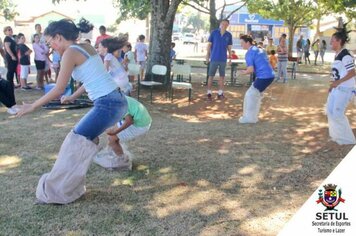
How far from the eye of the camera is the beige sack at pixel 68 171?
13.2 feet

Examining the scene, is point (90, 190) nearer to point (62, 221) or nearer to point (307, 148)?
point (62, 221)

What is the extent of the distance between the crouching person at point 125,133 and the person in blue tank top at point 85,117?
0.68 m

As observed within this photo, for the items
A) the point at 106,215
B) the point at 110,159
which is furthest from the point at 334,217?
the point at 110,159

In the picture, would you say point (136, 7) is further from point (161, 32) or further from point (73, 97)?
point (73, 97)

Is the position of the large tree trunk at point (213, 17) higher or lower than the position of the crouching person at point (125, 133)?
higher

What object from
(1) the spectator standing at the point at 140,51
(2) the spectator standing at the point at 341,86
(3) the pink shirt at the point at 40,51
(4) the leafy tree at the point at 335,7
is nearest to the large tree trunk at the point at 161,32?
(1) the spectator standing at the point at 140,51

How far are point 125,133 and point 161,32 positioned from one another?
7216 millimetres

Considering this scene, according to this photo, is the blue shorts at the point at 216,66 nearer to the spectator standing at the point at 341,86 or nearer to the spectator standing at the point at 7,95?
the spectator standing at the point at 341,86

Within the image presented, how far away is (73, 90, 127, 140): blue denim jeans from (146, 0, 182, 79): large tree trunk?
795 centimetres

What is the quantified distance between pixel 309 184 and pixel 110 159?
2.30 meters

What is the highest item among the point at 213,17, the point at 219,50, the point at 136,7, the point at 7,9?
the point at 7,9

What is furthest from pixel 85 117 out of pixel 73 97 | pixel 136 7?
pixel 136 7

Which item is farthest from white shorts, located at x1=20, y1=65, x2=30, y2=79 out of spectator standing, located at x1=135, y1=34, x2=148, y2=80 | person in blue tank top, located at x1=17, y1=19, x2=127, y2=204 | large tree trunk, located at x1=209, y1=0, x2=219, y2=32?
large tree trunk, located at x1=209, y1=0, x2=219, y2=32

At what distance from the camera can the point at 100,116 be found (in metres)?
4.05
